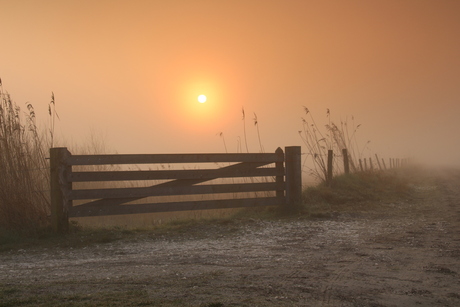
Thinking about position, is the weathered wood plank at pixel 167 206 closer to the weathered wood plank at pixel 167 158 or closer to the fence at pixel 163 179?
the fence at pixel 163 179

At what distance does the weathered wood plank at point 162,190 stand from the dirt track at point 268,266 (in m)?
0.89

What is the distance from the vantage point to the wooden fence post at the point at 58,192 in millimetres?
8234

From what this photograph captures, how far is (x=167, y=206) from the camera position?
9.12 meters

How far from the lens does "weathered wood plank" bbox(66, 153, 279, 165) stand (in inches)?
337

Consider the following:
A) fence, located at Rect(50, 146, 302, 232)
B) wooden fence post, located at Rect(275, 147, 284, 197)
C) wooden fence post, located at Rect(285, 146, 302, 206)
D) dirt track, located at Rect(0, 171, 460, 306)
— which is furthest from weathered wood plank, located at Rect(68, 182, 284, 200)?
dirt track, located at Rect(0, 171, 460, 306)

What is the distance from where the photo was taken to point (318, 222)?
9398 millimetres

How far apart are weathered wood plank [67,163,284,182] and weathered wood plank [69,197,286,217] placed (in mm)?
543

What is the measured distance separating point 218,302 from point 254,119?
29.7 feet

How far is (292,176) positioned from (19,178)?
5897 mm

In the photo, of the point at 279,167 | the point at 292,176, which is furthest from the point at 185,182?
the point at 292,176

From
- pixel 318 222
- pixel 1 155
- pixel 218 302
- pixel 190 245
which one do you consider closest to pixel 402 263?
pixel 218 302

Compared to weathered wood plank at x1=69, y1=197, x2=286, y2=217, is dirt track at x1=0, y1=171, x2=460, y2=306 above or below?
below

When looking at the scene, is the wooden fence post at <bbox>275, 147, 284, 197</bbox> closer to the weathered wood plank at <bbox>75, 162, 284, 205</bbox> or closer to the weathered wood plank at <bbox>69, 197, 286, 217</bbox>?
the weathered wood plank at <bbox>69, 197, 286, 217</bbox>

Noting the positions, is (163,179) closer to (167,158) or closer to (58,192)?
(167,158)
